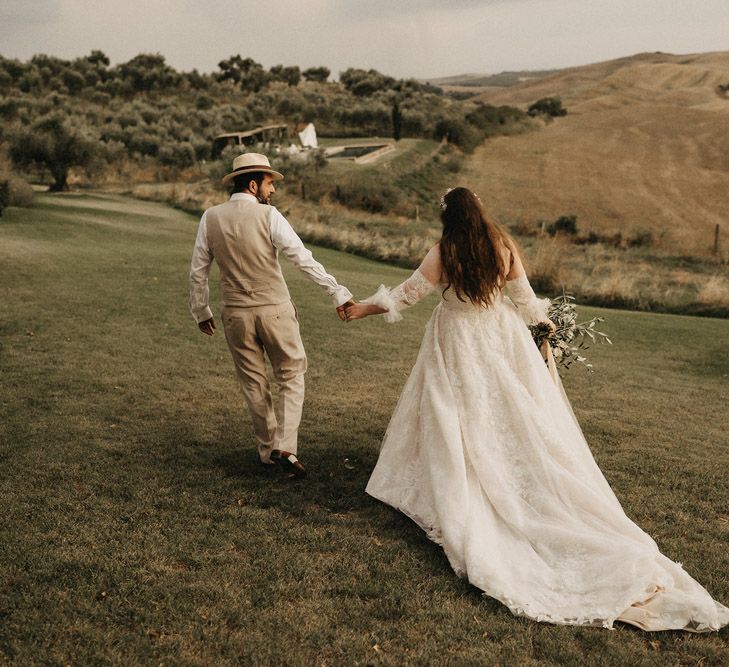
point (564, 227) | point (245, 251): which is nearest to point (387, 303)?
point (245, 251)

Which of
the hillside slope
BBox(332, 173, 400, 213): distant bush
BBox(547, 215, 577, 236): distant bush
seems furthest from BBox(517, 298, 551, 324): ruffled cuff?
BBox(332, 173, 400, 213): distant bush

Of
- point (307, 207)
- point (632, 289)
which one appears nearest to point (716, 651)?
point (632, 289)

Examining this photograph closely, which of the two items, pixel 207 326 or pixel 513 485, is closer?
pixel 513 485

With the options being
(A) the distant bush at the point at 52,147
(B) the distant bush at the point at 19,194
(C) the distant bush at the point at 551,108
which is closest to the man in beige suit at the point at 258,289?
(B) the distant bush at the point at 19,194

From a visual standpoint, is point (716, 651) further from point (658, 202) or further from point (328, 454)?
point (658, 202)

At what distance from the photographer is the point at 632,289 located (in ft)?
63.3

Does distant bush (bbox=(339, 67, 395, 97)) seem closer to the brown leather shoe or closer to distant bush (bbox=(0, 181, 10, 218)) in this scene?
distant bush (bbox=(0, 181, 10, 218))

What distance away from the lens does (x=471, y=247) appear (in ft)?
16.1

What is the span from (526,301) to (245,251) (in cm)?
202

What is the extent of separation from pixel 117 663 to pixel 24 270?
1237cm

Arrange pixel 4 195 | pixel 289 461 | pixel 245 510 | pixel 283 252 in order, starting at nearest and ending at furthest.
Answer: pixel 245 510 < pixel 283 252 < pixel 289 461 < pixel 4 195

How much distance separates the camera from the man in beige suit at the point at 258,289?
552cm

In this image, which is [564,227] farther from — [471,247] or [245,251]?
[471,247]

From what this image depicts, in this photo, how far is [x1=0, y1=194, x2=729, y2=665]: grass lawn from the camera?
374 centimetres
